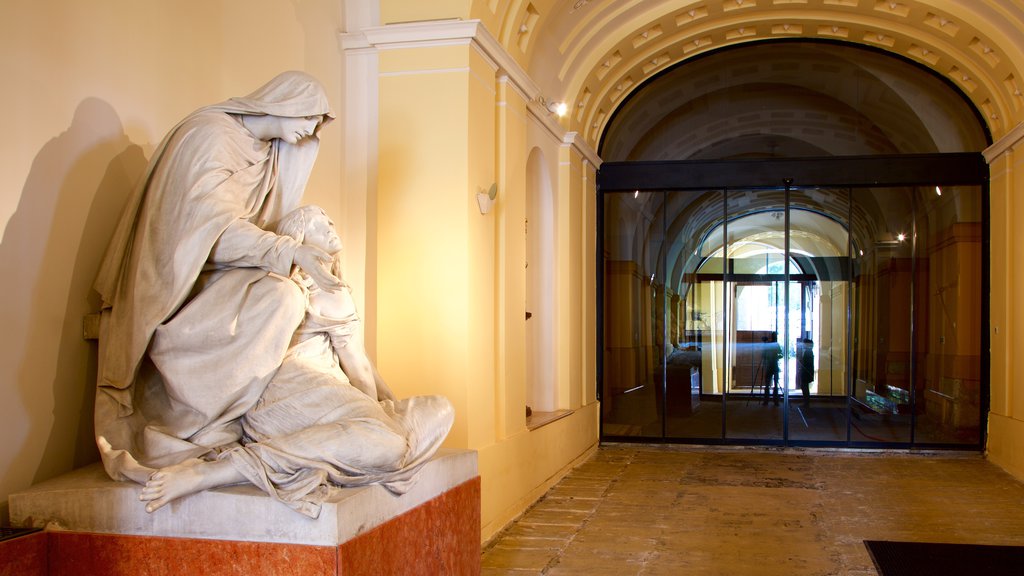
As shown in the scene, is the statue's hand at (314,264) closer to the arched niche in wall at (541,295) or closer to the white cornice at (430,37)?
the white cornice at (430,37)

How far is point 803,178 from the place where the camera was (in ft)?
41.3

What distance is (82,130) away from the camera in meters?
4.14

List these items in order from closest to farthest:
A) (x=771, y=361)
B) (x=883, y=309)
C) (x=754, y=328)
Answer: (x=883, y=309), (x=754, y=328), (x=771, y=361)

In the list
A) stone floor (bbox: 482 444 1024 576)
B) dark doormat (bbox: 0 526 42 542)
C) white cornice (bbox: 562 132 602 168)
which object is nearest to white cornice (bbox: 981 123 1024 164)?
stone floor (bbox: 482 444 1024 576)

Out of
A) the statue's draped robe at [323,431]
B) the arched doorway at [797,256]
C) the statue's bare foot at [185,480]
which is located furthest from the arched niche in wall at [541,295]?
the statue's bare foot at [185,480]

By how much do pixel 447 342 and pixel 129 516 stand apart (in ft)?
10.7

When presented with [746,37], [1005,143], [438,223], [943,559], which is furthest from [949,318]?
[438,223]

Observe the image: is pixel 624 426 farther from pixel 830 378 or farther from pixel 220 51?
pixel 220 51

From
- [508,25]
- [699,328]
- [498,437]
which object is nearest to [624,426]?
[699,328]

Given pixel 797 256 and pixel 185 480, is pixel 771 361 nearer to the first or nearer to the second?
pixel 797 256

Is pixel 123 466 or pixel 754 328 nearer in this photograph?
pixel 123 466

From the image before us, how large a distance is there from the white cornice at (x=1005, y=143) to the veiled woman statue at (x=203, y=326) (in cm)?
948

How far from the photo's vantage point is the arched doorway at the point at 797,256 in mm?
12547

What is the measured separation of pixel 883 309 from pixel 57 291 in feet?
38.4
